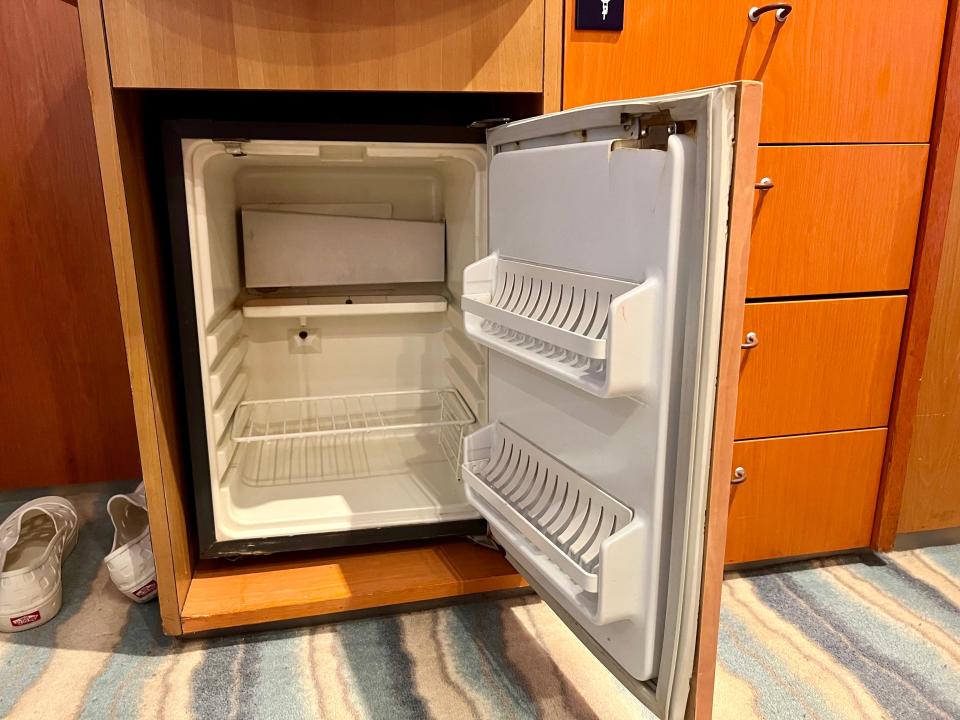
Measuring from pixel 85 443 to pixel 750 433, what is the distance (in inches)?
60.1

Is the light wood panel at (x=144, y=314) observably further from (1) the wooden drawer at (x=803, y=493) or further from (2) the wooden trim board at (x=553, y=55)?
(1) the wooden drawer at (x=803, y=493)

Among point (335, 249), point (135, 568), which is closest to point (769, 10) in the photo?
point (335, 249)

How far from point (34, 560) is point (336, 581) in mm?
562

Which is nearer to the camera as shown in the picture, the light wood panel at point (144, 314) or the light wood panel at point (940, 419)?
the light wood panel at point (144, 314)

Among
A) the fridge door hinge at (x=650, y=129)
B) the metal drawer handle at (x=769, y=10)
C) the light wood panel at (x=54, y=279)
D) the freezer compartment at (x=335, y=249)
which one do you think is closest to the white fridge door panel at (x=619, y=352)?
the fridge door hinge at (x=650, y=129)

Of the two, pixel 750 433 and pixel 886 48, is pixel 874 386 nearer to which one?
pixel 750 433

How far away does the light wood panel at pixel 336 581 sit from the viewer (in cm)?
118

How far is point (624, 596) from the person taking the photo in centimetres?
77

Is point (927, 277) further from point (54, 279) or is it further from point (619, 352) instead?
point (54, 279)

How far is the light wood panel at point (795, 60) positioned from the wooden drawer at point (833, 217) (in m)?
0.04

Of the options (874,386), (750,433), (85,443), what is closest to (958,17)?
(874,386)

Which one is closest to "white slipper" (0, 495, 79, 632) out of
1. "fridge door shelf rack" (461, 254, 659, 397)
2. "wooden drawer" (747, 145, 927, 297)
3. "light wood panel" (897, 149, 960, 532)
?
"fridge door shelf rack" (461, 254, 659, 397)

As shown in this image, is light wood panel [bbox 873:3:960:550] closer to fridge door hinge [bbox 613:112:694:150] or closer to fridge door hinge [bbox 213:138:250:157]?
fridge door hinge [bbox 613:112:694:150]

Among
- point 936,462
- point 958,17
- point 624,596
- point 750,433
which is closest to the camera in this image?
point 624,596
